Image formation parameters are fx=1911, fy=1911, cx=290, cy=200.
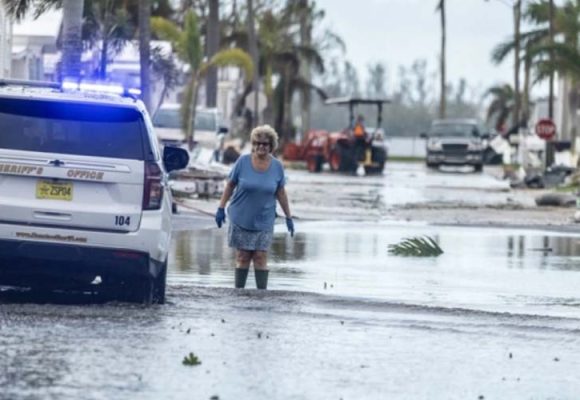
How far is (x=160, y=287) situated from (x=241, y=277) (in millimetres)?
2160

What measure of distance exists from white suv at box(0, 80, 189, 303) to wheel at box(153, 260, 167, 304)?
42 centimetres

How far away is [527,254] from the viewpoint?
24062 millimetres

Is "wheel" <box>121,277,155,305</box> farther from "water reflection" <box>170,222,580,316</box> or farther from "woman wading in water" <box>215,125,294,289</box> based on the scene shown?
"water reflection" <box>170,222,580,316</box>

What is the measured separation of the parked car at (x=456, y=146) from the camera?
68500mm

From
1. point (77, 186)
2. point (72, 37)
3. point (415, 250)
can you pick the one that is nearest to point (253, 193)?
point (77, 186)

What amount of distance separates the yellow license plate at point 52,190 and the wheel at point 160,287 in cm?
111

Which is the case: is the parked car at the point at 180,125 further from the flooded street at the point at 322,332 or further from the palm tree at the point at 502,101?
the palm tree at the point at 502,101

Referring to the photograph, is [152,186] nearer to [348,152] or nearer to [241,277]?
[241,277]

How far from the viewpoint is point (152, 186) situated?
14438 millimetres

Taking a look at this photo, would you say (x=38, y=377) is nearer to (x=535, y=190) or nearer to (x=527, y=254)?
(x=527, y=254)

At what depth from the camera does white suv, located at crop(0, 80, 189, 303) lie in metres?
14.2

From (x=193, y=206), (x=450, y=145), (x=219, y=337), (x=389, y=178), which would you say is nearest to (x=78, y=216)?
A: (x=219, y=337)

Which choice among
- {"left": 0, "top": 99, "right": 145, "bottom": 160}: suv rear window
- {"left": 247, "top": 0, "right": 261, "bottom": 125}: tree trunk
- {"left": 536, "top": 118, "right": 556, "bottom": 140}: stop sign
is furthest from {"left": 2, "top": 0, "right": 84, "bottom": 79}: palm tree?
{"left": 247, "top": 0, "right": 261, "bottom": 125}: tree trunk

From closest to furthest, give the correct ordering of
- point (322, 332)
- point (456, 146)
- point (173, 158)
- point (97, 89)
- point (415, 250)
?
point (322, 332) → point (97, 89) → point (173, 158) → point (415, 250) → point (456, 146)
